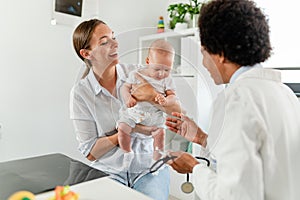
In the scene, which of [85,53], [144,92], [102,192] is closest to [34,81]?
[85,53]

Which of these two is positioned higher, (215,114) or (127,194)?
(215,114)

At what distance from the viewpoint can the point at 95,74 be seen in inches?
49.1

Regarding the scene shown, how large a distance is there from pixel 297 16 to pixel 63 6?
170 cm

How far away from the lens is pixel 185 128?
1.10 metres

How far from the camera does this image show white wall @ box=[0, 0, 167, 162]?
207 centimetres

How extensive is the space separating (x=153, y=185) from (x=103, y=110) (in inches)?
16.0

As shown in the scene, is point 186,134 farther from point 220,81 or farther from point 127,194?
point 127,194

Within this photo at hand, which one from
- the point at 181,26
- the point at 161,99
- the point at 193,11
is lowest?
the point at 161,99

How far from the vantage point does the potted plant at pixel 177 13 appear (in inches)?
101

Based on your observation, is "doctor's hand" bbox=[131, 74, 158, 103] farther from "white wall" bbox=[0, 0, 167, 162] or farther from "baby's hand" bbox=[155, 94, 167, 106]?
"white wall" bbox=[0, 0, 167, 162]

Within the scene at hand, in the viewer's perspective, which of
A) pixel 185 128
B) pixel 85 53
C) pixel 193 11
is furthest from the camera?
pixel 193 11

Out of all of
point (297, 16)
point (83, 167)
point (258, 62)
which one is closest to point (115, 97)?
point (83, 167)

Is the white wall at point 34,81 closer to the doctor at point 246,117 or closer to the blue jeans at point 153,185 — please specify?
the blue jeans at point 153,185

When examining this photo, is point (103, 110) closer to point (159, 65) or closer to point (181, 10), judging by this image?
point (159, 65)
